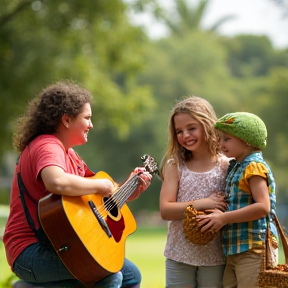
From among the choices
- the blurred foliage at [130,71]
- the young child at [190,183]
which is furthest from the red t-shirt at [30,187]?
the blurred foliage at [130,71]

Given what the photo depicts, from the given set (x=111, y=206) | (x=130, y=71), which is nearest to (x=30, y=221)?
(x=111, y=206)

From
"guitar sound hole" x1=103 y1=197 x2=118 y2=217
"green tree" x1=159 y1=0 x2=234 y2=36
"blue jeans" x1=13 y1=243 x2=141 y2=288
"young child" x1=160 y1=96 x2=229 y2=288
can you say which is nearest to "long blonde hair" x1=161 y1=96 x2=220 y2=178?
"young child" x1=160 y1=96 x2=229 y2=288

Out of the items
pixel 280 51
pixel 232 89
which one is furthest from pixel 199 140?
pixel 280 51

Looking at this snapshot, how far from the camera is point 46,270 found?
156 inches

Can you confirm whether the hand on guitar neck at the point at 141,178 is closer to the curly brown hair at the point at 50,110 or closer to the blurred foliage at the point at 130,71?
the blurred foliage at the point at 130,71

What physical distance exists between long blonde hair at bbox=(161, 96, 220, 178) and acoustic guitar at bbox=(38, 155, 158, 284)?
63 cm

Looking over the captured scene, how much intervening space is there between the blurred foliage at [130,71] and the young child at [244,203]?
2.44 ft

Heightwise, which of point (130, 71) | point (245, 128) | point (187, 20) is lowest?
point (245, 128)

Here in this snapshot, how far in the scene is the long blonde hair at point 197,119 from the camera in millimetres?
4500

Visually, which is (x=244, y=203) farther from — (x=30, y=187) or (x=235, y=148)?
(x=30, y=187)

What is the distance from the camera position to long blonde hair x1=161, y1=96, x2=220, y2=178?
14.8ft

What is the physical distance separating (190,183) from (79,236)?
3.09 feet

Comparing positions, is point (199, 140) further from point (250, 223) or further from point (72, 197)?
point (72, 197)

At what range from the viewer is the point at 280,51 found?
5953cm
